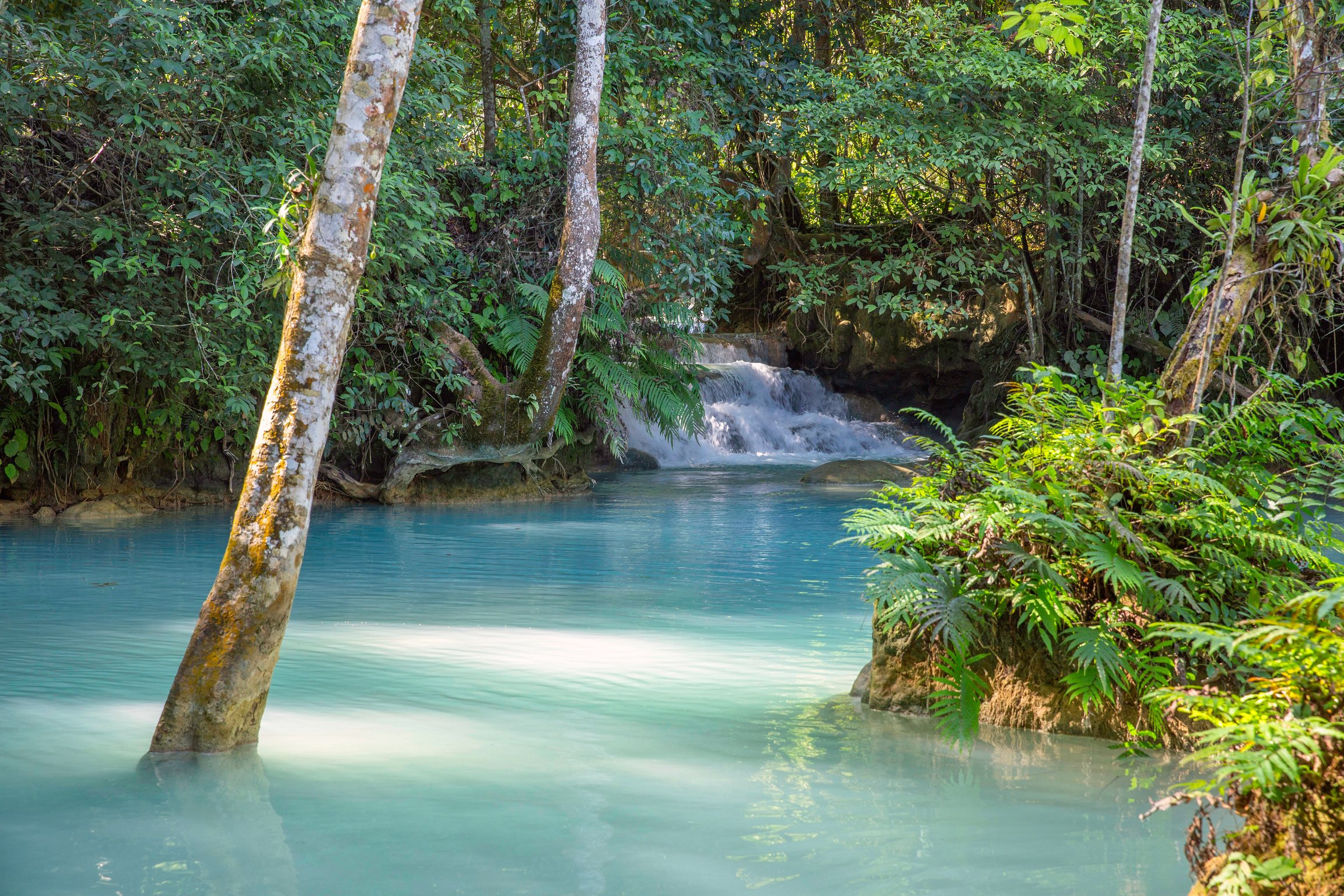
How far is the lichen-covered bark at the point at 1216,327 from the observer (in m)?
5.20

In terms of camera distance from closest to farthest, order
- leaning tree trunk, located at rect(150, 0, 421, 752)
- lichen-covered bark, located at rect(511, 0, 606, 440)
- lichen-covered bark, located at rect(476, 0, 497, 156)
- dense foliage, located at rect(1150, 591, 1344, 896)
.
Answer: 1. dense foliage, located at rect(1150, 591, 1344, 896)
2. leaning tree trunk, located at rect(150, 0, 421, 752)
3. lichen-covered bark, located at rect(511, 0, 606, 440)
4. lichen-covered bark, located at rect(476, 0, 497, 156)

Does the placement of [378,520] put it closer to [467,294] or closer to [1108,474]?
[467,294]

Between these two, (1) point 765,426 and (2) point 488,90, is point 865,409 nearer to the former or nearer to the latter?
(1) point 765,426

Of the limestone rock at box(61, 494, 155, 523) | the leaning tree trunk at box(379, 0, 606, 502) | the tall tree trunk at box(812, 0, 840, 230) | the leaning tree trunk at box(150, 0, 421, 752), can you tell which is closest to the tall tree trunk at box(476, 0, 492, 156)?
the leaning tree trunk at box(379, 0, 606, 502)

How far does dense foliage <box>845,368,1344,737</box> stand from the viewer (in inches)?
170

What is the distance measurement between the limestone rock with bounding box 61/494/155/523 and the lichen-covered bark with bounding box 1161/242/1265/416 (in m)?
10.3

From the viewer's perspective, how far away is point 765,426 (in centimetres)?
2056

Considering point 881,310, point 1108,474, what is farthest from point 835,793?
point 881,310

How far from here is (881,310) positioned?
16188 millimetres

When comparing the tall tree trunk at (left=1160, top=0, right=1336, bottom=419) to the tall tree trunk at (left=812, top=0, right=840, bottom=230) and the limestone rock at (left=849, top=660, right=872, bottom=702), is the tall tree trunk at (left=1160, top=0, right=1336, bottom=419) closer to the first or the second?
the limestone rock at (left=849, top=660, right=872, bottom=702)

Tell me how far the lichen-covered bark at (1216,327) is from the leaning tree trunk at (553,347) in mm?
7987

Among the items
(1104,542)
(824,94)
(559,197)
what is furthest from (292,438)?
(824,94)

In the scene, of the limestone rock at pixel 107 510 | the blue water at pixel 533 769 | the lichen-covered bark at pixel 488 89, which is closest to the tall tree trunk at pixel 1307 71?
the blue water at pixel 533 769

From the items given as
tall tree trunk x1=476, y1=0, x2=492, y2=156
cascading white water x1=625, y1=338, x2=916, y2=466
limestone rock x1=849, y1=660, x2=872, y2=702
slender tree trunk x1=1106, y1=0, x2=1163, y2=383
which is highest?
tall tree trunk x1=476, y1=0, x2=492, y2=156
